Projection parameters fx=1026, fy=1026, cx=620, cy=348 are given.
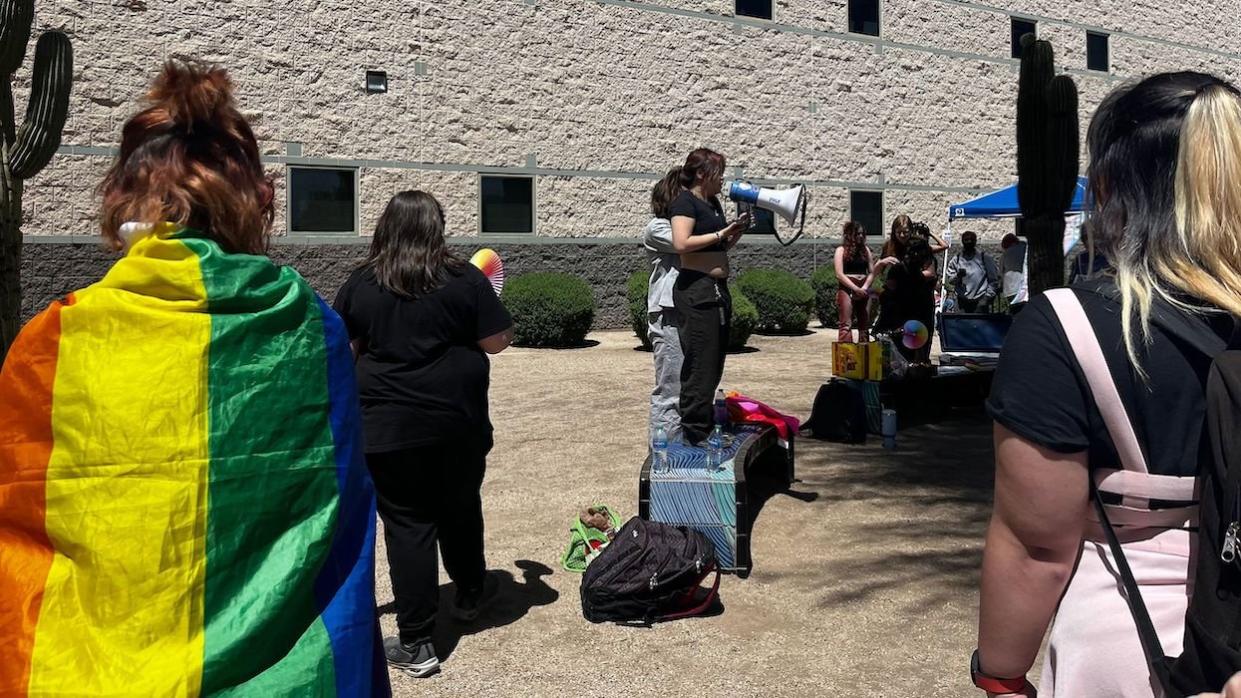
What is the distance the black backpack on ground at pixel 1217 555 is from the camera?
139 centimetres

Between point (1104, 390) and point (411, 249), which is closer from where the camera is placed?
point (1104, 390)

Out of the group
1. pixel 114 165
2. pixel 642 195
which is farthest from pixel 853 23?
pixel 114 165

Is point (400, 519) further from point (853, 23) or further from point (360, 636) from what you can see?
point (853, 23)

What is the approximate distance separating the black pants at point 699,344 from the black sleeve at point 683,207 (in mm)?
354

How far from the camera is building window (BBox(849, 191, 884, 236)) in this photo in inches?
848

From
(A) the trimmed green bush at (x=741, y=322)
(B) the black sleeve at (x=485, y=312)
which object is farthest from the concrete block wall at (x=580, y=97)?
(B) the black sleeve at (x=485, y=312)

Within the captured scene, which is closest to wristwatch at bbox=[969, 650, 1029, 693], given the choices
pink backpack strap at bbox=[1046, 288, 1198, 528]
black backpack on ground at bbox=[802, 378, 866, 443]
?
pink backpack strap at bbox=[1046, 288, 1198, 528]

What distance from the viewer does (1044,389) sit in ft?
5.42

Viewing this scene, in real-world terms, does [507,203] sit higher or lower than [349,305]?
higher

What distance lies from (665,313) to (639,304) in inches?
379

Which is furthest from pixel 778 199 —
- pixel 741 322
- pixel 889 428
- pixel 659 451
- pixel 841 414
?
pixel 741 322

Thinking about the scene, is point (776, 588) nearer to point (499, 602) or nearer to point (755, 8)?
point (499, 602)

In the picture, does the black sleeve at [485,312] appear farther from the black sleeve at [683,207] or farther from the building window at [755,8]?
the building window at [755,8]

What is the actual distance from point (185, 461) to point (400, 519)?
2.30 metres
